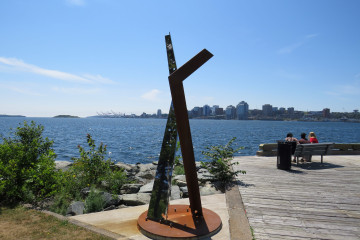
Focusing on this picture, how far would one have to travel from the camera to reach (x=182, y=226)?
14.4ft

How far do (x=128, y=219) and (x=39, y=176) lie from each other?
281 centimetres

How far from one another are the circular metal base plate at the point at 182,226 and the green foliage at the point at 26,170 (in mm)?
2862

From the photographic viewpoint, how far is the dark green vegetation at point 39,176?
577 centimetres

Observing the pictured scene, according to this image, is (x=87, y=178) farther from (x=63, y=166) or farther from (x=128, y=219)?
(x=63, y=166)

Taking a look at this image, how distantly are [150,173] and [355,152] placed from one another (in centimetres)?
1057

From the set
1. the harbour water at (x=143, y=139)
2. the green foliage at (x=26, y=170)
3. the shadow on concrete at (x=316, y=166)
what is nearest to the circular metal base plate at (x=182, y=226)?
the green foliage at (x=26, y=170)

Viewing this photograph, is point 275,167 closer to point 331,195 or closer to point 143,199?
point 331,195

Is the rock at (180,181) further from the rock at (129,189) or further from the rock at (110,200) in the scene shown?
the rock at (110,200)

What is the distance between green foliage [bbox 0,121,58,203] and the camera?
5758mm

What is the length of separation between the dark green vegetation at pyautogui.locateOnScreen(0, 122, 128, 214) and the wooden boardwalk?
3545 millimetres

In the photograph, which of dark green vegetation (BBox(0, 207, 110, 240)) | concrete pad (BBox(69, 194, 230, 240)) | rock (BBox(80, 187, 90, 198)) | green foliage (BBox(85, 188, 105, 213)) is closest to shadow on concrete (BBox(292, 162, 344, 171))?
concrete pad (BBox(69, 194, 230, 240))

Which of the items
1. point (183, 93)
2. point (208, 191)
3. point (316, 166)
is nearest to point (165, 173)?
point (183, 93)

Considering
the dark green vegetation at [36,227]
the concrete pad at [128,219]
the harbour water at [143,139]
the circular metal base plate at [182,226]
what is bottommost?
the harbour water at [143,139]

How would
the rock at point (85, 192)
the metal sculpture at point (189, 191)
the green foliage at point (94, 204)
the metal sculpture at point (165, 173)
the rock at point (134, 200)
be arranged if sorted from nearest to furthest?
the metal sculpture at point (189, 191) → the metal sculpture at point (165, 173) → the green foliage at point (94, 204) → the rock at point (134, 200) → the rock at point (85, 192)
